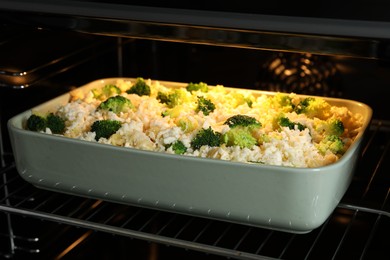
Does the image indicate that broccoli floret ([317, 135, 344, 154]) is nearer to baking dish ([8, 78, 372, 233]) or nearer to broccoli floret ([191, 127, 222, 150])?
baking dish ([8, 78, 372, 233])

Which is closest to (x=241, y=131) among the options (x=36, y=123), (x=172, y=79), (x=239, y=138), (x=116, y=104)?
(x=239, y=138)

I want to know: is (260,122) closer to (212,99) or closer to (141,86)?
(212,99)

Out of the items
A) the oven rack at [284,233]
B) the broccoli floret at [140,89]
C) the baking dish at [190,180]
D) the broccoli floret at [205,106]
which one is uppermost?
the broccoli floret at [205,106]

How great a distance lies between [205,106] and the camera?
1.22 meters

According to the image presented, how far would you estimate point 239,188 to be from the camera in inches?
40.1

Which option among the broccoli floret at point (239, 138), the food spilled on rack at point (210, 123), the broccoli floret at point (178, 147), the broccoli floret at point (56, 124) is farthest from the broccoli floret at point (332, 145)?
the broccoli floret at point (56, 124)

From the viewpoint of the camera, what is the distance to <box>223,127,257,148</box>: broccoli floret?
3.50 feet

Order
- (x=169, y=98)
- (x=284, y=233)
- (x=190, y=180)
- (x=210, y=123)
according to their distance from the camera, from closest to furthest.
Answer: (x=190, y=180), (x=210, y=123), (x=169, y=98), (x=284, y=233)

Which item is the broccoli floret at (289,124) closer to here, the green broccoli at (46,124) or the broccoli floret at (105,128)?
the broccoli floret at (105,128)

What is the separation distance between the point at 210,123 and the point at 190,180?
15cm

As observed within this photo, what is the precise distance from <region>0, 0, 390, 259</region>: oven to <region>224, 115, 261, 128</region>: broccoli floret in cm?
14

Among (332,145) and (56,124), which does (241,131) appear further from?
(56,124)

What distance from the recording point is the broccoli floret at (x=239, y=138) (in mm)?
1067

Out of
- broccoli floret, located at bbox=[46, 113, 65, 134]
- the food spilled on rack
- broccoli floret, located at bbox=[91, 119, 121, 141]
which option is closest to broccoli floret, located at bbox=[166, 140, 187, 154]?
the food spilled on rack
